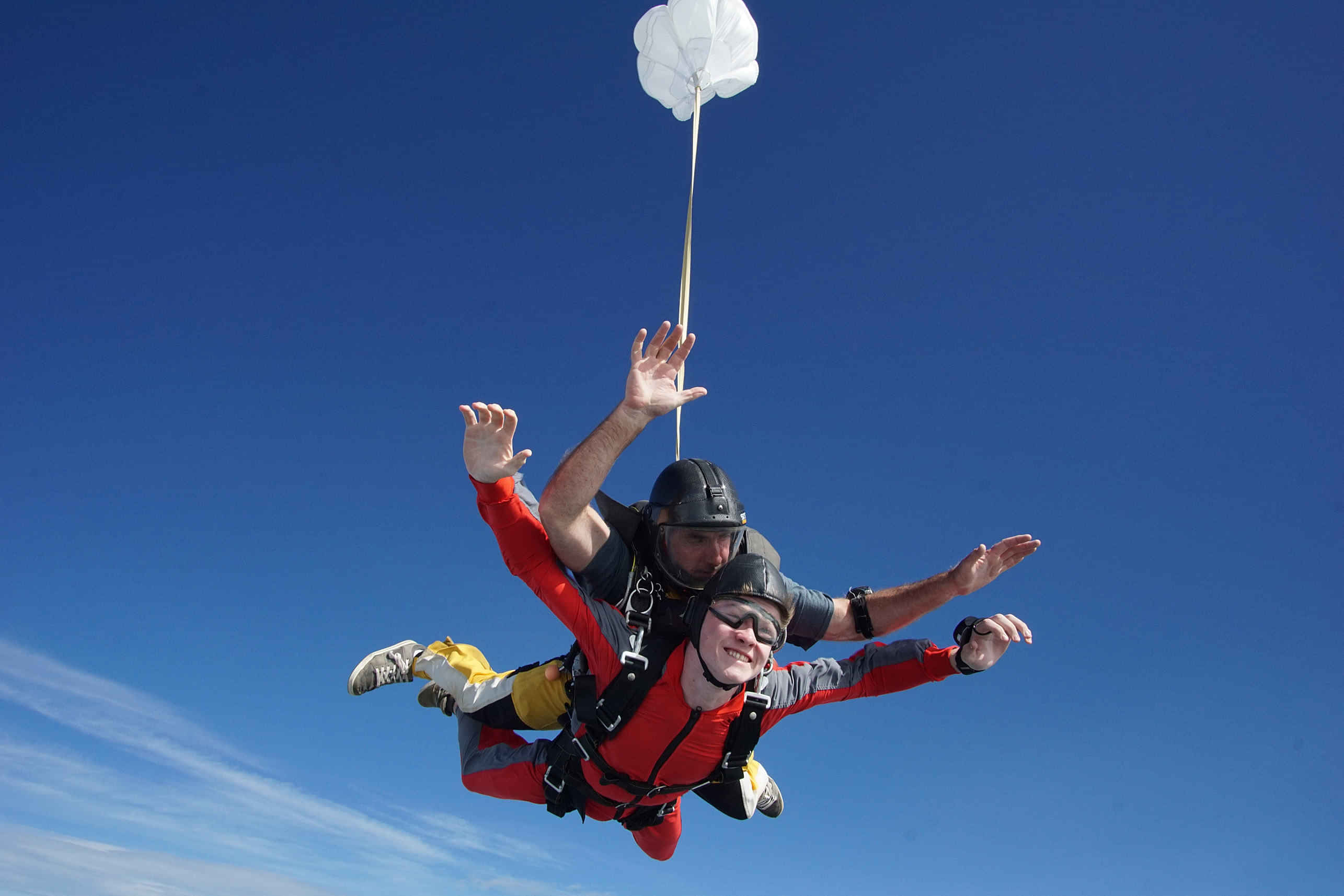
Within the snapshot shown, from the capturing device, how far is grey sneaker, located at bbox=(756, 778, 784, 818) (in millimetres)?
5840

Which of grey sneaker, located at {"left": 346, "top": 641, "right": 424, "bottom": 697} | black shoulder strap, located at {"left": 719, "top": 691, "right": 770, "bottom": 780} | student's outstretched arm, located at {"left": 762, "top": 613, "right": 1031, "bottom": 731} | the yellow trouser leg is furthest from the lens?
grey sneaker, located at {"left": 346, "top": 641, "right": 424, "bottom": 697}

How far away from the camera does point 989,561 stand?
517cm

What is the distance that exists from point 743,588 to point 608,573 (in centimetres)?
66

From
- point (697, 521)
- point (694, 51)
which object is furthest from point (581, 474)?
point (694, 51)

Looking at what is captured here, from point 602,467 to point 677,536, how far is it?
2.32 ft

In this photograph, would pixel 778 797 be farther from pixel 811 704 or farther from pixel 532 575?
pixel 532 575

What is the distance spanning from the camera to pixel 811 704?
5105mm

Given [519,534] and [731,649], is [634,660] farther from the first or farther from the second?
[519,534]

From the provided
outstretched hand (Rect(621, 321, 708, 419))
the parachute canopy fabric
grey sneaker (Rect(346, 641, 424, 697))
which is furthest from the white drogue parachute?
grey sneaker (Rect(346, 641, 424, 697))

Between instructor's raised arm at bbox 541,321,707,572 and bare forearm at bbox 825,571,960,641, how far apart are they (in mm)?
1617

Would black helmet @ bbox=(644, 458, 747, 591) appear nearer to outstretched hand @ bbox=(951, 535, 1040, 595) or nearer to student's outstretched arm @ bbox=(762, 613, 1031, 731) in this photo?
student's outstretched arm @ bbox=(762, 613, 1031, 731)

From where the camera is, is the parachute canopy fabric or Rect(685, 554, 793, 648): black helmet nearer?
Rect(685, 554, 793, 648): black helmet

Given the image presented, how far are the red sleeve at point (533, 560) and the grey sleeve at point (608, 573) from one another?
80 millimetres

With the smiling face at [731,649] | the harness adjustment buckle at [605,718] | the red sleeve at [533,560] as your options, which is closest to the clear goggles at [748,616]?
the smiling face at [731,649]
